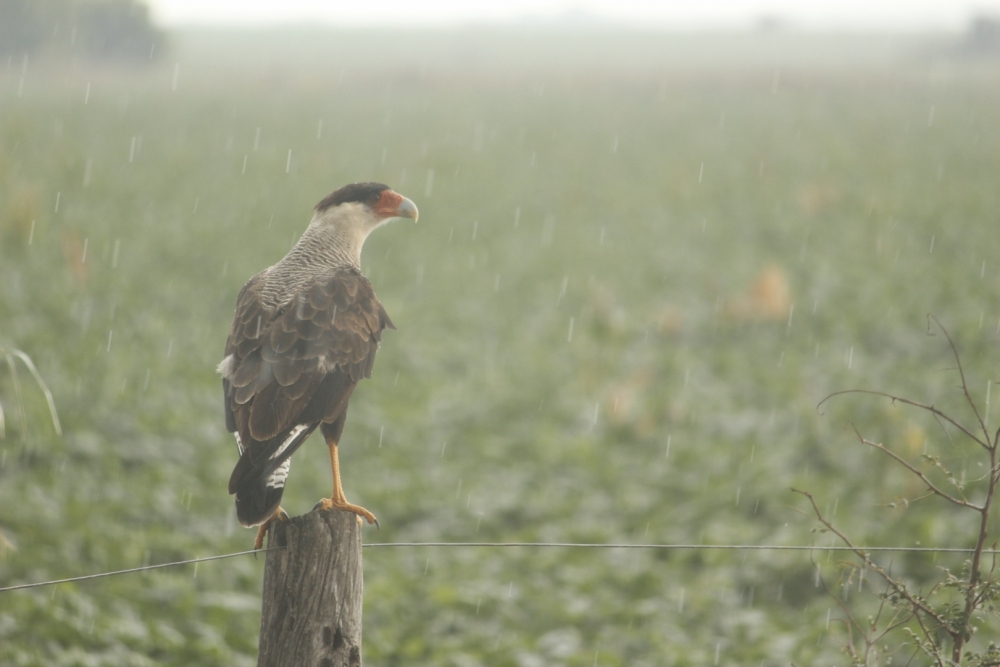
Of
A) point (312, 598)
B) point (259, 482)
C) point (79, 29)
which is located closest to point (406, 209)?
point (259, 482)

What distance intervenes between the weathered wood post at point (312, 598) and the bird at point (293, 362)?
15cm

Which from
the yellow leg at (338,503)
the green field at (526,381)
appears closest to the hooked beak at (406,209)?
the yellow leg at (338,503)

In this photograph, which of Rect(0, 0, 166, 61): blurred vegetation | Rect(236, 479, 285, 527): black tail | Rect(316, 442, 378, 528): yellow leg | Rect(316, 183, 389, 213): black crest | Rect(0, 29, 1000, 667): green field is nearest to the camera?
Rect(236, 479, 285, 527): black tail

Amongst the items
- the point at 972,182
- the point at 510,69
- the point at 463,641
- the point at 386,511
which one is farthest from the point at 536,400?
the point at 510,69

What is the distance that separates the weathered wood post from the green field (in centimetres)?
158

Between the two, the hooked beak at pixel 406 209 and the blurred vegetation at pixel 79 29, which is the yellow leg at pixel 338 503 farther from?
the blurred vegetation at pixel 79 29

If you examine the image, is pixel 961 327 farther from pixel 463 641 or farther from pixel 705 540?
pixel 463 641

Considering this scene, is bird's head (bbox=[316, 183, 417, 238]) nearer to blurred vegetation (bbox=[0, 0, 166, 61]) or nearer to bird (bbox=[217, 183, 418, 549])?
bird (bbox=[217, 183, 418, 549])

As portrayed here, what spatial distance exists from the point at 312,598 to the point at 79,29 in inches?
2043

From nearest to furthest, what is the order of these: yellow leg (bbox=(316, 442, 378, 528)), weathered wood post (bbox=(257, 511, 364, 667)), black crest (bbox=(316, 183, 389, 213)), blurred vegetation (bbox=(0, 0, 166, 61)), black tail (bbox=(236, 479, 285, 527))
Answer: weathered wood post (bbox=(257, 511, 364, 667)) < black tail (bbox=(236, 479, 285, 527)) < yellow leg (bbox=(316, 442, 378, 528)) < black crest (bbox=(316, 183, 389, 213)) < blurred vegetation (bbox=(0, 0, 166, 61))

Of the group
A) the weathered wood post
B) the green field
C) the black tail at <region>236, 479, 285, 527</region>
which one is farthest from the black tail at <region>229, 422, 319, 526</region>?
the green field

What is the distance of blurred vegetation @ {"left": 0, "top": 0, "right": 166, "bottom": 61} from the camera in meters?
41.9

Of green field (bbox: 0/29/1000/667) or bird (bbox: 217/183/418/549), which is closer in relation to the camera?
bird (bbox: 217/183/418/549)

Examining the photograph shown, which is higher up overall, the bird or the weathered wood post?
the bird
